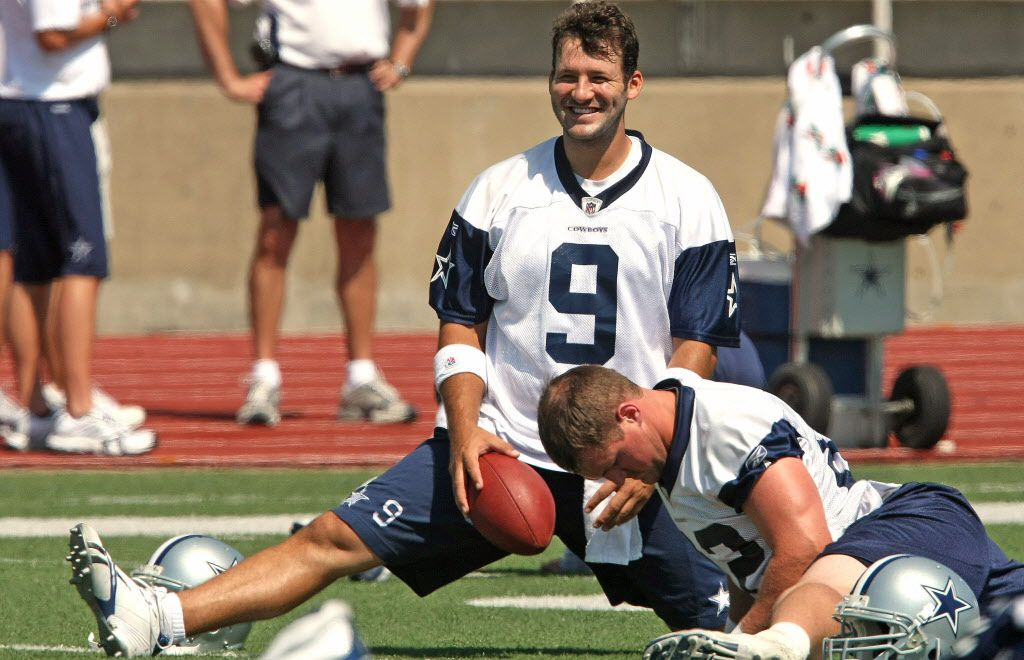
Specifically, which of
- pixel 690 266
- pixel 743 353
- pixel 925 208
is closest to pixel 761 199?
pixel 925 208

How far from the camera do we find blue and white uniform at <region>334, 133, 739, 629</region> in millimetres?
4918

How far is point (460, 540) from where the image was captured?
488 centimetres

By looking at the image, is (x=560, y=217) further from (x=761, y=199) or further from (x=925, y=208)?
(x=761, y=199)

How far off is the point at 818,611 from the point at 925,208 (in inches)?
186

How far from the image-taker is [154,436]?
8750 millimetres

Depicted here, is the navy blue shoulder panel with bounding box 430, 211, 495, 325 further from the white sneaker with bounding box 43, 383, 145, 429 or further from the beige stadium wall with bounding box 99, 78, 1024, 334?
the beige stadium wall with bounding box 99, 78, 1024, 334

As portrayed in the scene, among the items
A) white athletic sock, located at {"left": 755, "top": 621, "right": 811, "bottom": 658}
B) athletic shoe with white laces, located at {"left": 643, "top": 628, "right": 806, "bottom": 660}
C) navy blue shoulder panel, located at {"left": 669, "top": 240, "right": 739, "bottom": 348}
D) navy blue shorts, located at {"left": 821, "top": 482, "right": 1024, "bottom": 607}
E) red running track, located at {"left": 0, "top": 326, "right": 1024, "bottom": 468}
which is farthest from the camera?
red running track, located at {"left": 0, "top": 326, "right": 1024, "bottom": 468}

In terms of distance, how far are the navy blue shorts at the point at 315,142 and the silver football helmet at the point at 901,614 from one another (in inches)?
223

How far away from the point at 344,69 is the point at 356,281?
1047 mm

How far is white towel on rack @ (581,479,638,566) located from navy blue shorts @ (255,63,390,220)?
471 cm

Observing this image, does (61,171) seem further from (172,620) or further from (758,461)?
(758,461)

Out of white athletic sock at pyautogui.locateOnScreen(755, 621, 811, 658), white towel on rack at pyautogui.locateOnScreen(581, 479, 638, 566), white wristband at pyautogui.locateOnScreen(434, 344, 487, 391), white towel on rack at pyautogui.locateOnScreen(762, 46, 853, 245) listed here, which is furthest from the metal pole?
white athletic sock at pyautogui.locateOnScreen(755, 621, 811, 658)

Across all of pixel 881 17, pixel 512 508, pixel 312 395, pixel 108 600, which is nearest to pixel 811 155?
pixel 312 395

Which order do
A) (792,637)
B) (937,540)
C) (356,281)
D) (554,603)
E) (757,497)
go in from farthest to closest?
(356,281), (554,603), (937,540), (757,497), (792,637)
